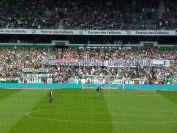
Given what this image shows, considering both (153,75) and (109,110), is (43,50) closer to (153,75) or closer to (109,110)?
(153,75)

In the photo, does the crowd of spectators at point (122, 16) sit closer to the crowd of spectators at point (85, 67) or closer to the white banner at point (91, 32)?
the white banner at point (91, 32)

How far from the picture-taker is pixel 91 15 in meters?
60.9

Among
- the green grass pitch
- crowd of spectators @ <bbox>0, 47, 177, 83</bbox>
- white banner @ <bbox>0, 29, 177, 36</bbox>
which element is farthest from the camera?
white banner @ <bbox>0, 29, 177, 36</bbox>

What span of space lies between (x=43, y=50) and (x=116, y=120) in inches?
1416

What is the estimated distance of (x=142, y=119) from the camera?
24391 millimetres

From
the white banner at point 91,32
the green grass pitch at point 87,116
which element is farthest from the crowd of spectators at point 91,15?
the green grass pitch at point 87,116

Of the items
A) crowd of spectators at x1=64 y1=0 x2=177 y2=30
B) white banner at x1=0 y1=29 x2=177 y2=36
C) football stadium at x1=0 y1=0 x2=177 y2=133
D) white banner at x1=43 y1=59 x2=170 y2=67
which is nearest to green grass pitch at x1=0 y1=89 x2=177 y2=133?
football stadium at x1=0 y1=0 x2=177 y2=133

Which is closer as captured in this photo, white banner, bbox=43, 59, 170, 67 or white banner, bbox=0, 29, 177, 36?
white banner, bbox=43, 59, 170, 67

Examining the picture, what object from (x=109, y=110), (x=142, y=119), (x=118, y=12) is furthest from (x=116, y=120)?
(x=118, y=12)

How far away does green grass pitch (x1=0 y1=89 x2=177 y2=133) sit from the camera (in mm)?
20891

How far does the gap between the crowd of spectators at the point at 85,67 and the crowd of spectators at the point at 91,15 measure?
3.55m

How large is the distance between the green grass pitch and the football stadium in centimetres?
436

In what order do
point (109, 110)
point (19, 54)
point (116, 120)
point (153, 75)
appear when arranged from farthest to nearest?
point (19, 54), point (153, 75), point (109, 110), point (116, 120)

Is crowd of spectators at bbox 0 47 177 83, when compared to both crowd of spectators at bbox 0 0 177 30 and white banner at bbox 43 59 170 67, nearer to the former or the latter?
white banner at bbox 43 59 170 67
